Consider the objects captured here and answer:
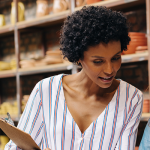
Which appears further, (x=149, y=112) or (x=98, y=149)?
(x=149, y=112)

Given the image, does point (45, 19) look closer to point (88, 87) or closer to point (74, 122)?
point (88, 87)

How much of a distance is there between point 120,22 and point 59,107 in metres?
0.51

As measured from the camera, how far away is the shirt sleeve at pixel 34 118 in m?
1.12

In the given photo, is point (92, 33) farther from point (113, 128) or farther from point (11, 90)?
point (11, 90)

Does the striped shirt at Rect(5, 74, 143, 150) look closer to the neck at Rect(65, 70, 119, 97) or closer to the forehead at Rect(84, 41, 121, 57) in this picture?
the neck at Rect(65, 70, 119, 97)

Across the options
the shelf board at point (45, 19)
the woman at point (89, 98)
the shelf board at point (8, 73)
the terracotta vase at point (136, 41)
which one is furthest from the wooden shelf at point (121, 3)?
the shelf board at point (8, 73)

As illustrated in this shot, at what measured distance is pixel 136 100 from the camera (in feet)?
3.59

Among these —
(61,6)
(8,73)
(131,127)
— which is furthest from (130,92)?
(8,73)

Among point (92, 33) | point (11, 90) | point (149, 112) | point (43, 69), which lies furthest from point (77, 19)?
point (11, 90)

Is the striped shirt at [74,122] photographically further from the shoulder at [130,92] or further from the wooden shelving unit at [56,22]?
the wooden shelving unit at [56,22]

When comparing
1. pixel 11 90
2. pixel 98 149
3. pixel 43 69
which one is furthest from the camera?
pixel 11 90

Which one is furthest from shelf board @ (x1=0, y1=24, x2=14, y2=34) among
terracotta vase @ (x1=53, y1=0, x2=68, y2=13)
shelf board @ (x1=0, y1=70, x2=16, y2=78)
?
terracotta vase @ (x1=53, y1=0, x2=68, y2=13)

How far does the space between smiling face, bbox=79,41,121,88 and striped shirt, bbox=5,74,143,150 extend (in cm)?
20

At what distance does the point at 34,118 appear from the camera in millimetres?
1128
